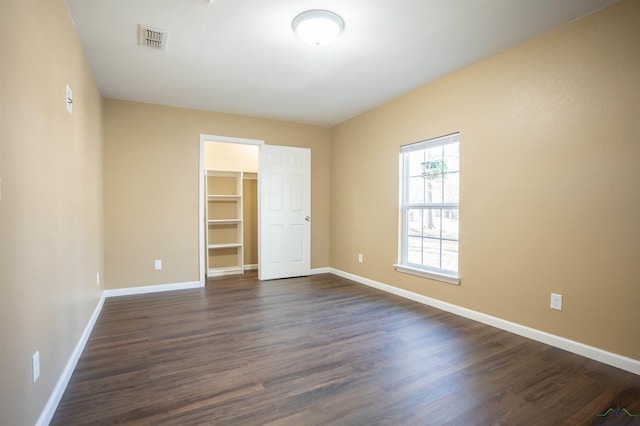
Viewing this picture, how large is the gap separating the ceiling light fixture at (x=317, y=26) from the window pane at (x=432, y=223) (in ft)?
7.02

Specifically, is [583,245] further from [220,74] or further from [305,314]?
[220,74]

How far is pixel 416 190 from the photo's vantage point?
3844 millimetres

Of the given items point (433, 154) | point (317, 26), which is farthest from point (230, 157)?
point (317, 26)

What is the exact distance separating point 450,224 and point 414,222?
53 centimetres

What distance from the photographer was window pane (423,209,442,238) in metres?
3.55

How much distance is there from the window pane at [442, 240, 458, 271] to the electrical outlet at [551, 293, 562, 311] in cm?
92

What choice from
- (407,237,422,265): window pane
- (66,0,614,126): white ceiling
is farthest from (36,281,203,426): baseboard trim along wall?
(407,237,422,265): window pane

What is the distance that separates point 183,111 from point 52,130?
2.76 metres

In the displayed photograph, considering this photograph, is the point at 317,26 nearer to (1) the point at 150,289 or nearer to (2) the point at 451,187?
(2) the point at 451,187

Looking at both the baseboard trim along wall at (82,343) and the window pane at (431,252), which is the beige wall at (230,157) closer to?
the baseboard trim along wall at (82,343)

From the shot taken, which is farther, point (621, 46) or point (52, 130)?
point (621, 46)

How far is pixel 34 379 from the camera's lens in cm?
147

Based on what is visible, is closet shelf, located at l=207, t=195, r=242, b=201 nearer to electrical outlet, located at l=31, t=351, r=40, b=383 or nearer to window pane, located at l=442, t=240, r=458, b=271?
window pane, located at l=442, t=240, r=458, b=271

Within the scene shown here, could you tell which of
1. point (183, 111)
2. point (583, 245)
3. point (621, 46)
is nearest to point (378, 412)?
point (583, 245)
